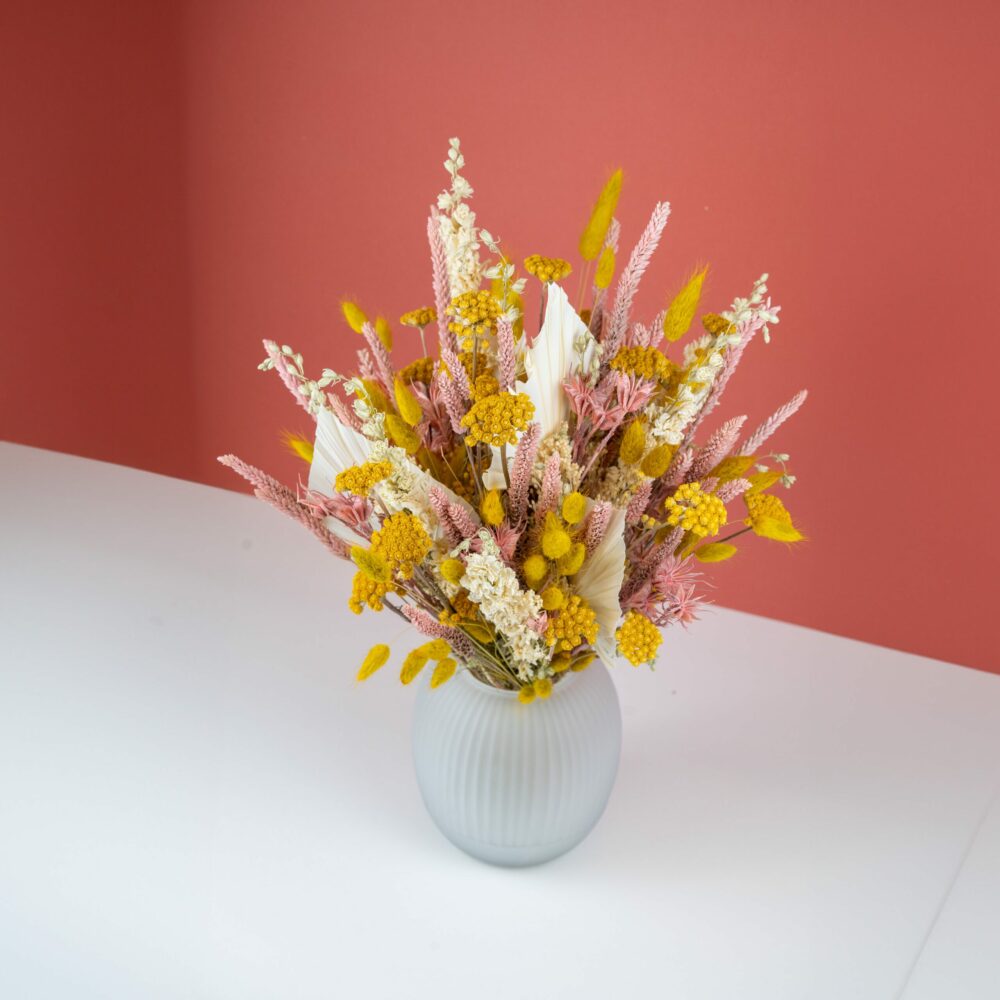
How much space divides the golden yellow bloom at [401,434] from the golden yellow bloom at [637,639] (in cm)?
24

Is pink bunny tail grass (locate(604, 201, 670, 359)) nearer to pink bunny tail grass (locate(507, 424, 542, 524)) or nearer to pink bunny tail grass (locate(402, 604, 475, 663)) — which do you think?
pink bunny tail grass (locate(507, 424, 542, 524))

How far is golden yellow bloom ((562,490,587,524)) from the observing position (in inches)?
38.2

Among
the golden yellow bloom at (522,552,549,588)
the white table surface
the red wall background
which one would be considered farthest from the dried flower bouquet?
the red wall background

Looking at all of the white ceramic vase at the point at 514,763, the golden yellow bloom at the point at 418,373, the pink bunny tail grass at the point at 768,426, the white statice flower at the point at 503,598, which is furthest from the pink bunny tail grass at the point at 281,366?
the pink bunny tail grass at the point at 768,426

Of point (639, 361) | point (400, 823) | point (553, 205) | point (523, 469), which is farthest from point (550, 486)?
point (553, 205)

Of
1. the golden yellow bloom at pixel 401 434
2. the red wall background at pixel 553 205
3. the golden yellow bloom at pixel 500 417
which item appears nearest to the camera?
the golden yellow bloom at pixel 500 417

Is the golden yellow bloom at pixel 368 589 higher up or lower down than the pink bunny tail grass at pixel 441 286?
lower down

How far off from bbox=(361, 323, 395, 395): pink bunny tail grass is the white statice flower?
20 cm

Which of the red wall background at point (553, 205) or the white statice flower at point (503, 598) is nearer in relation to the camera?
the white statice flower at point (503, 598)

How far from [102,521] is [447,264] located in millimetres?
1020

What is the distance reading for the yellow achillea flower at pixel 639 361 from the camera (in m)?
0.99

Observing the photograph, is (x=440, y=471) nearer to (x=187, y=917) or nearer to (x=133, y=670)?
(x=187, y=917)

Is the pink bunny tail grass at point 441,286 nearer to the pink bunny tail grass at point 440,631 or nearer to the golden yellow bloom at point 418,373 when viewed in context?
the golden yellow bloom at point 418,373

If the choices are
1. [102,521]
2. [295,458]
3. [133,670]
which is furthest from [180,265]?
[133,670]
